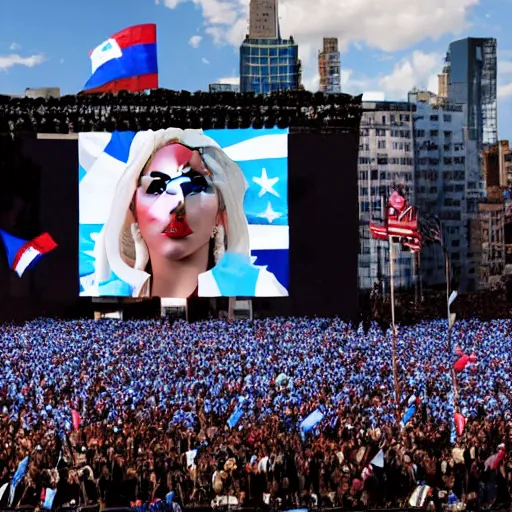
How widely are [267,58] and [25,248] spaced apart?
31601mm

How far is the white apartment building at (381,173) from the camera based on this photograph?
62.8 ft

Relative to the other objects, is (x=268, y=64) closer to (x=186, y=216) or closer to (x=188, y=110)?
(x=188, y=110)

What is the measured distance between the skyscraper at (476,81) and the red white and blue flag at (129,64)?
6960mm

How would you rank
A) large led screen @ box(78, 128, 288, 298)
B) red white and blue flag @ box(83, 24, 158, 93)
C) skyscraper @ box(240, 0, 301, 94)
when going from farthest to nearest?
skyscraper @ box(240, 0, 301, 94)
red white and blue flag @ box(83, 24, 158, 93)
large led screen @ box(78, 128, 288, 298)

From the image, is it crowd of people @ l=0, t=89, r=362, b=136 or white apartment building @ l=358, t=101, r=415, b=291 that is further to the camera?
white apartment building @ l=358, t=101, r=415, b=291

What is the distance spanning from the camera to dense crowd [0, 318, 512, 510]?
1390 cm

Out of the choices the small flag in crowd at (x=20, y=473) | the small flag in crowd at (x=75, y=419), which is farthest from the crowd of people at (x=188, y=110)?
the small flag in crowd at (x=20, y=473)

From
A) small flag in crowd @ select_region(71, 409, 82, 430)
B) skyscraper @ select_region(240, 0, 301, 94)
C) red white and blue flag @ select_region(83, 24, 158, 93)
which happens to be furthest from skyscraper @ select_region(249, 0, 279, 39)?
small flag in crowd @ select_region(71, 409, 82, 430)

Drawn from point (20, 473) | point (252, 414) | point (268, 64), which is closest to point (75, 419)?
point (20, 473)

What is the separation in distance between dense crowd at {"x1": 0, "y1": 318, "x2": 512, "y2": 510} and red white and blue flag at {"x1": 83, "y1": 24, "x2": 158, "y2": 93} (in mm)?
4590

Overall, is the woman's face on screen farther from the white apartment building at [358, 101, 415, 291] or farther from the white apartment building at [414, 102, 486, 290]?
the white apartment building at [414, 102, 486, 290]

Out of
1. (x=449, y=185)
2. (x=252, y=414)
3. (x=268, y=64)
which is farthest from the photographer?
(x=268, y=64)

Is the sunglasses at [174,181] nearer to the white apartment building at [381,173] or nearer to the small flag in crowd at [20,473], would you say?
the white apartment building at [381,173]

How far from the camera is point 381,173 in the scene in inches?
758
